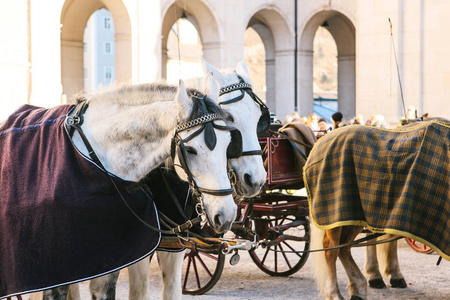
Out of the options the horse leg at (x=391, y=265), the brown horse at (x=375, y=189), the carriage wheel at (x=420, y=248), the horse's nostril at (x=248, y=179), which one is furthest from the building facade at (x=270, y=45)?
the horse's nostril at (x=248, y=179)

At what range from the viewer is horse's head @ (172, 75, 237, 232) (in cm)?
329

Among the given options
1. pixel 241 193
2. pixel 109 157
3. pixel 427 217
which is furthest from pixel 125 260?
pixel 427 217

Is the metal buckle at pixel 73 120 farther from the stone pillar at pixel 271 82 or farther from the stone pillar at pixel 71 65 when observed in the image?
the stone pillar at pixel 271 82

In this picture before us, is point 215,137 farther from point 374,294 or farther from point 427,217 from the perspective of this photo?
point 374,294

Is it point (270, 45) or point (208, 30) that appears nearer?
point (208, 30)

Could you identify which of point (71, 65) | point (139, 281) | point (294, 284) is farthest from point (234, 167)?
point (71, 65)

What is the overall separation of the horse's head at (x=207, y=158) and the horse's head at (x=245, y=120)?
124 cm

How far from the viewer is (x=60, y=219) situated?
11.3 ft

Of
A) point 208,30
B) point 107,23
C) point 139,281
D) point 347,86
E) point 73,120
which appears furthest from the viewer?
point 107,23

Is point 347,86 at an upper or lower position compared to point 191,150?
upper

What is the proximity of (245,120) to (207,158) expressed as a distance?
191cm

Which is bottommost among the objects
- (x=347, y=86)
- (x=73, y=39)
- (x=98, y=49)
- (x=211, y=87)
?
(x=211, y=87)

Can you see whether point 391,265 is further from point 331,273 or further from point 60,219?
point 60,219

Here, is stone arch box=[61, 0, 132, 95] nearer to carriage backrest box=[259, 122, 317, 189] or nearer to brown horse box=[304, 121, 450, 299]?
carriage backrest box=[259, 122, 317, 189]
